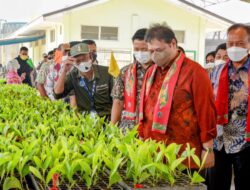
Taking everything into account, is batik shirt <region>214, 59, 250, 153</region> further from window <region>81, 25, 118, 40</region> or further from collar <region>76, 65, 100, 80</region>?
window <region>81, 25, 118, 40</region>

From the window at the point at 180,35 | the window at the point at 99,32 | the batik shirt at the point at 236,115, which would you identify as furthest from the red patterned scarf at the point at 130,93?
the window at the point at 180,35

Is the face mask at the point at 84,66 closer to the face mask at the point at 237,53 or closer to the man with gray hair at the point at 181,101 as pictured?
the man with gray hair at the point at 181,101

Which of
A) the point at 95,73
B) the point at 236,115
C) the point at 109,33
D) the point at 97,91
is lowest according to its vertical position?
the point at 236,115

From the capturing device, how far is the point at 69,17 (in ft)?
54.7

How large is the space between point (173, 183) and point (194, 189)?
10 centimetres

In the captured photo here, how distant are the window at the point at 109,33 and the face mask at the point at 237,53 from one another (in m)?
13.5

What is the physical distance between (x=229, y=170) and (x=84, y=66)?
1.76 meters

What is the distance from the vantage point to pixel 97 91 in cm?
481

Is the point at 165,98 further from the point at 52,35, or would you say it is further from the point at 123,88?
the point at 52,35

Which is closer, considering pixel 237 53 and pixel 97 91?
pixel 237 53

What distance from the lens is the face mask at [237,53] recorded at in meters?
3.87

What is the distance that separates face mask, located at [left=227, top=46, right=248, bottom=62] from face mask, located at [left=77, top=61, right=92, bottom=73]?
4.88 ft

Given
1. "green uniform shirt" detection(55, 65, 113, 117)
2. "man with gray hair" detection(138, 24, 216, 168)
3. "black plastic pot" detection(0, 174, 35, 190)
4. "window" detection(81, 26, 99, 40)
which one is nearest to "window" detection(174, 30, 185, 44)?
"window" detection(81, 26, 99, 40)

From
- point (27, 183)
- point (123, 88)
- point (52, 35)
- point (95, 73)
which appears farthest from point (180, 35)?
point (27, 183)
